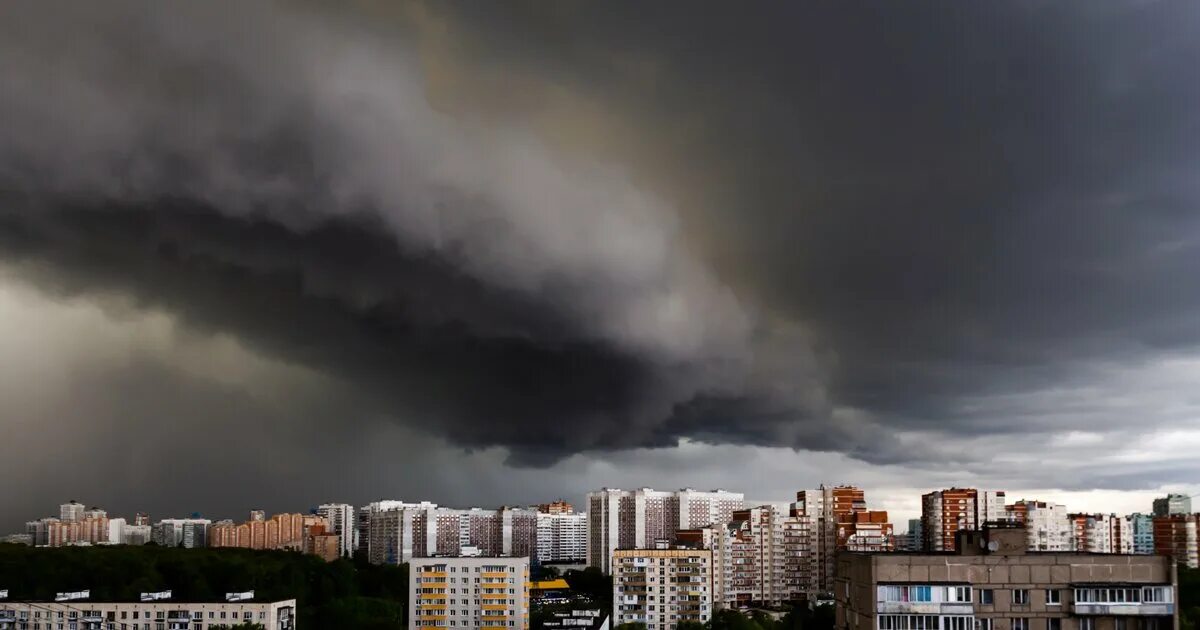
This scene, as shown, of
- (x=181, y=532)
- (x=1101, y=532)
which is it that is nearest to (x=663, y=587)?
(x=1101, y=532)

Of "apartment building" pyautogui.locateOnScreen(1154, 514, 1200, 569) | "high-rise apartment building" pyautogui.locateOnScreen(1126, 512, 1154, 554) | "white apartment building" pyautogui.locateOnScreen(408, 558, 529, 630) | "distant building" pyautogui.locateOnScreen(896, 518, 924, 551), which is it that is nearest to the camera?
"white apartment building" pyautogui.locateOnScreen(408, 558, 529, 630)

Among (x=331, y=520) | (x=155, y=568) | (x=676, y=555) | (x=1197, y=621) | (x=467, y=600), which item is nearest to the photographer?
(x=1197, y=621)

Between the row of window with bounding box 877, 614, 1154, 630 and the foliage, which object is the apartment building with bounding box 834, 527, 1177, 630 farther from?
the foliage

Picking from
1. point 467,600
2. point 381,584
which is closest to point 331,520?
point 381,584

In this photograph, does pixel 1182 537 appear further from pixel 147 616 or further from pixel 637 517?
pixel 147 616

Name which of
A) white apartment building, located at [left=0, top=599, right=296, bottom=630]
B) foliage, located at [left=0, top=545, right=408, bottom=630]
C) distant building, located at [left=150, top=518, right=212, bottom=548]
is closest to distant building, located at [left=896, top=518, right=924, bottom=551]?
foliage, located at [left=0, top=545, right=408, bottom=630]

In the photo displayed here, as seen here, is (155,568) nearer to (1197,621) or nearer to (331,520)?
(1197,621)
